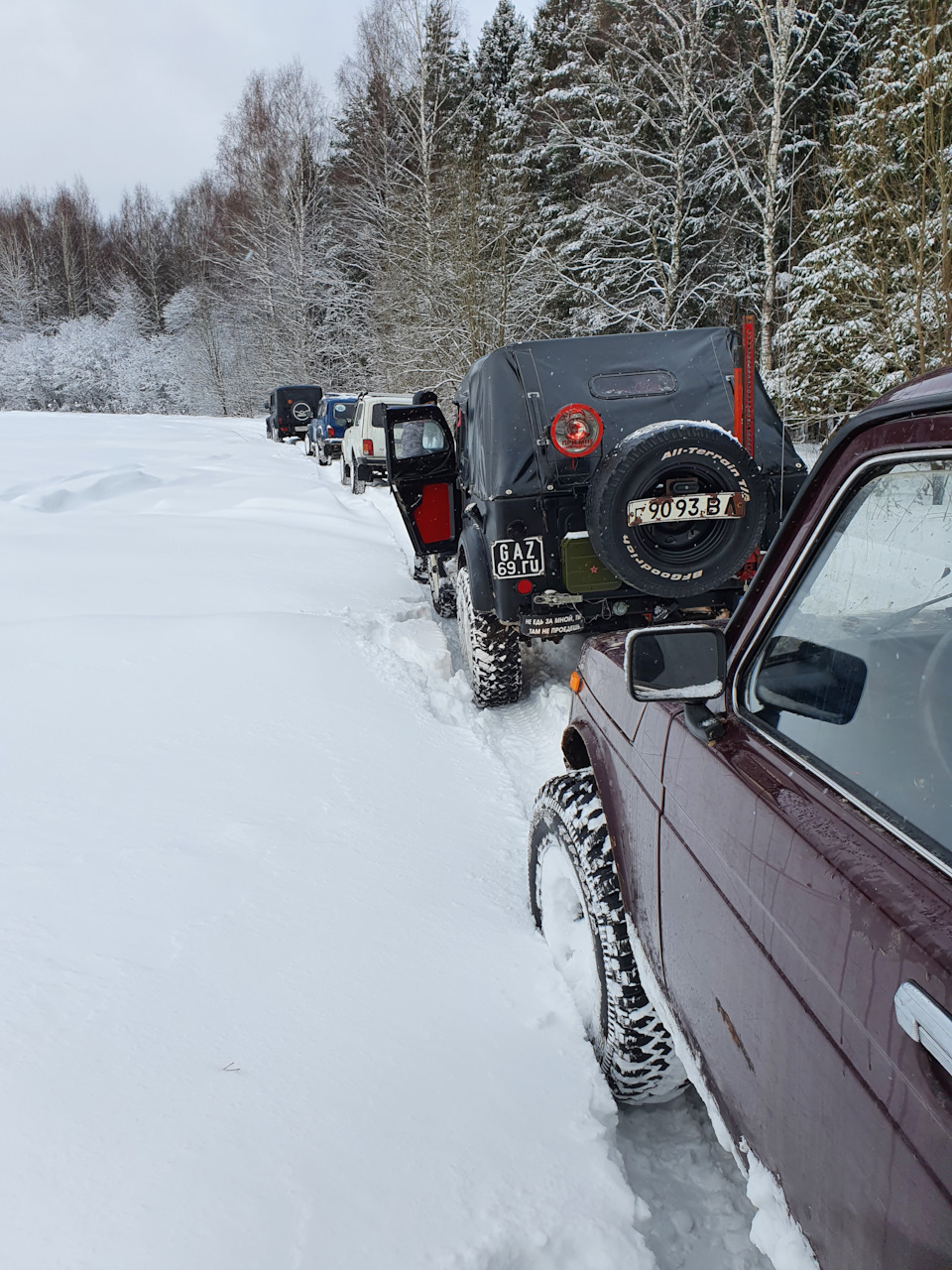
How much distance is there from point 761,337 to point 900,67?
189 inches

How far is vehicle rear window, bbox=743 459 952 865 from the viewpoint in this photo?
1082mm

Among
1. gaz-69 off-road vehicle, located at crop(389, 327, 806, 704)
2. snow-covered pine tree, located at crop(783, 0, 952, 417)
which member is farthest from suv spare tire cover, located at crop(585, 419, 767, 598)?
snow-covered pine tree, located at crop(783, 0, 952, 417)

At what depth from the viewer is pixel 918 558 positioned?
1207 mm

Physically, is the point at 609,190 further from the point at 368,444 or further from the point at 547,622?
the point at 547,622

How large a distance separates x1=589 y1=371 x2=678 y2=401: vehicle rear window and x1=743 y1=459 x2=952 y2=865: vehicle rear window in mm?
3410

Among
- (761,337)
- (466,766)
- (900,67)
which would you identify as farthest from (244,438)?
(466,766)

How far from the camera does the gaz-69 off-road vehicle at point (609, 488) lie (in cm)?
371

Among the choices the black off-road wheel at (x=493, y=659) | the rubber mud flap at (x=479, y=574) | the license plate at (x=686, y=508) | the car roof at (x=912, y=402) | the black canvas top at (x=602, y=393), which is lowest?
the black off-road wheel at (x=493, y=659)

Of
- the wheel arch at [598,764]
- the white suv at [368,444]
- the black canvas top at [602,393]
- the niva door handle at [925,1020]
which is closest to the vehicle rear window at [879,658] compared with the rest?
the niva door handle at [925,1020]

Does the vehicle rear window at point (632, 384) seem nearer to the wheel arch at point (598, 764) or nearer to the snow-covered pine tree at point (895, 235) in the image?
the wheel arch at point (598, 764)

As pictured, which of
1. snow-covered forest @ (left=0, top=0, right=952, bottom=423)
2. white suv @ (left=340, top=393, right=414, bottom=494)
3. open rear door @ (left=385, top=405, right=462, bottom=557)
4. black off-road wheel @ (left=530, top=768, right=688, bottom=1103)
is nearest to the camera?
black off-road wheel @ (left=530, top=768, right=688, bottom=1103)

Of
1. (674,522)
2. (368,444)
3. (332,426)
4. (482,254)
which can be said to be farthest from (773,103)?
(674,522)

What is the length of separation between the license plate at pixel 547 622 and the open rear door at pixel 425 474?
1.71 meters

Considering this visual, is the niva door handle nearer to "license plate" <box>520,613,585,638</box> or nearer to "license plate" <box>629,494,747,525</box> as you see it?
"license plate" <box>629,494,747,525</box>
